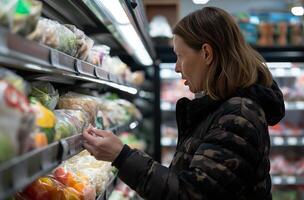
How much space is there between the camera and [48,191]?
149 centimetres

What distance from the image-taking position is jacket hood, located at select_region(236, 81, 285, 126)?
1.56 m

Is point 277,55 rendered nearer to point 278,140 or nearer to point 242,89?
point 278,140

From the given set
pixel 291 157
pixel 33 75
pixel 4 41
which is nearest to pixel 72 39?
pixel 33 75

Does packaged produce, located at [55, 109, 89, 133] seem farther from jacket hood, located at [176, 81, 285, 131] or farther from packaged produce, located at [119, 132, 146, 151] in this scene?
packaged produce, located at [119, 132, 146, 151]

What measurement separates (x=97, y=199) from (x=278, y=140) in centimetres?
317

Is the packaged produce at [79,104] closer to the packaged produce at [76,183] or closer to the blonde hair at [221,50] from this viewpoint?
the packaged produce at [76,183]

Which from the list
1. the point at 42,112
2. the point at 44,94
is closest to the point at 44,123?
the point at 42,112

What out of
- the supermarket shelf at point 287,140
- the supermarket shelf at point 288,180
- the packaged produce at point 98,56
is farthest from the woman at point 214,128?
the supermarket shelf at point 288,180

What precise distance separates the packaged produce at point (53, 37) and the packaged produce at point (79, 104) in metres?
0.29

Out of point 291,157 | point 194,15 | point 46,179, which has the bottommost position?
point 291,157

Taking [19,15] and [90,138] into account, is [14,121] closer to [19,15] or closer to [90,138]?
[19,15]

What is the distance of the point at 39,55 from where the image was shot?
1.04 m

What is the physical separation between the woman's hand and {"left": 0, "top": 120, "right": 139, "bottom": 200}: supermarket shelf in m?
0.10

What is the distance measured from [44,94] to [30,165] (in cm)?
66
